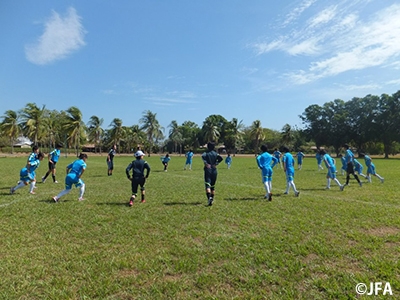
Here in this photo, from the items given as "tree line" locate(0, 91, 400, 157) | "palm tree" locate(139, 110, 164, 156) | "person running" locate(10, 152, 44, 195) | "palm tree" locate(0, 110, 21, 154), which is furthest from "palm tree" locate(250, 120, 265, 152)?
"person running" locate(10, 152, 44, 195)

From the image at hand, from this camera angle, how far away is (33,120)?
51.6 metres

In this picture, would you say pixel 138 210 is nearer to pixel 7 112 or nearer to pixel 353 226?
pixel 353 226

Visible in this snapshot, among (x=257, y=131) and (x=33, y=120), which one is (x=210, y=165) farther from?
(x=257, y=131)

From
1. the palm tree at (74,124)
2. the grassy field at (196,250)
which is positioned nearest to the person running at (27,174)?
the grassy field at (196,250)

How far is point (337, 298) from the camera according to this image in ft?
10.5

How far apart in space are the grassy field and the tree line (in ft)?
133

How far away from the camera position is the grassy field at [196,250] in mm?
3391

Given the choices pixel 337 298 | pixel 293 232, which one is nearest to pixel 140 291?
pixel 337 298

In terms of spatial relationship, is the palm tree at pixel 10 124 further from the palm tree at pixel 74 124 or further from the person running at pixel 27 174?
the person running at pixel 27 174

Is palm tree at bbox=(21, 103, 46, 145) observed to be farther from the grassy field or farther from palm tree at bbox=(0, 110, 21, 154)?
the grassy field

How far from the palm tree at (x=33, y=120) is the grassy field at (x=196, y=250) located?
5228 cm

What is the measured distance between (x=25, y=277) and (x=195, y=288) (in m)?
2.45

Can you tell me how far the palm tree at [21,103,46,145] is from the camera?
51.6 m

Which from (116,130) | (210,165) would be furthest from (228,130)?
(210,165)
